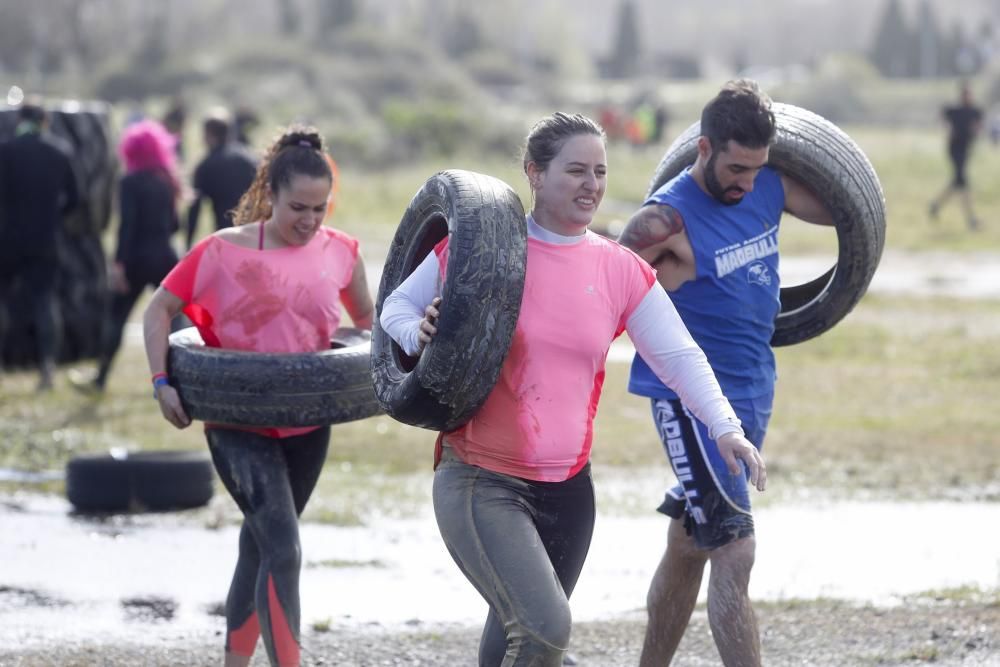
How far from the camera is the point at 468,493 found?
4.08 meters

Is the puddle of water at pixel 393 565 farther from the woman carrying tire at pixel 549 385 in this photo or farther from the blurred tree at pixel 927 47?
the blurred tree at pixel 927 47

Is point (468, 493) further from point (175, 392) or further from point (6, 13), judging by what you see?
point (6, 13)

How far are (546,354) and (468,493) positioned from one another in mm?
428

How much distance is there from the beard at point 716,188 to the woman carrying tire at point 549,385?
0.76 meters

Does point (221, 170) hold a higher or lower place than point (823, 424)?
higher

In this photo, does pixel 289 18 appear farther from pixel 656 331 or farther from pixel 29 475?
pixel 656 331

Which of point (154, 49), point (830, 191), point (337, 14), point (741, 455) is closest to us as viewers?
point (741, 455)

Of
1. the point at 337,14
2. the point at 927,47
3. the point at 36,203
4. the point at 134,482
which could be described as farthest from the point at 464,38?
the point at 134,482

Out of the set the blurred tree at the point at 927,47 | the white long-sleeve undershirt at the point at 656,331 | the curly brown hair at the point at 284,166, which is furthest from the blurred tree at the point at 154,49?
the white long-sleeve undershirt at the point at 656,331

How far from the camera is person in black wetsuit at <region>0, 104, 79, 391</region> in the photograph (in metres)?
11.3

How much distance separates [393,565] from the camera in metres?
7.27

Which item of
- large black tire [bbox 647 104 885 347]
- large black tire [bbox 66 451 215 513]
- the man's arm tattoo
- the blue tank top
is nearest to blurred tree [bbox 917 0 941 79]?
large black tire [bbox 66 451 215 513]

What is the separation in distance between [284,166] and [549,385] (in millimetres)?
1524

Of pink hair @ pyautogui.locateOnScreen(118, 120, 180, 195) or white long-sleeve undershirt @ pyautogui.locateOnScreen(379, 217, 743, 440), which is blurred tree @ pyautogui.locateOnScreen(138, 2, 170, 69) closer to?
pink hair @ pyautogui.locateOnScreen(118, 120, 180, 195)
